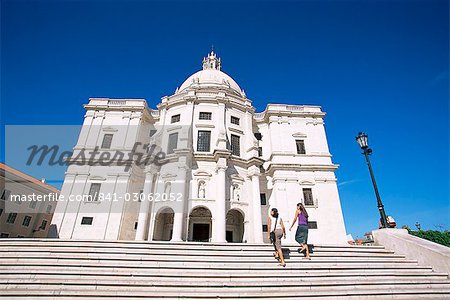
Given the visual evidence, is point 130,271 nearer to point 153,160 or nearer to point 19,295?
point 19,295

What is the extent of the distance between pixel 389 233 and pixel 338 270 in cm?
509

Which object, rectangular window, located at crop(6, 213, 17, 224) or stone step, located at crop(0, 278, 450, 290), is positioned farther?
rectangular window, located at crop(6, 213, 17, 224)

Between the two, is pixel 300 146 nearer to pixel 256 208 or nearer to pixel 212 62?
pixel 256 208

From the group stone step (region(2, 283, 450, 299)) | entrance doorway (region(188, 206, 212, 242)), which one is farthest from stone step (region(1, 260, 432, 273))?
entrance doorway (region(188, 206, 212, 242))

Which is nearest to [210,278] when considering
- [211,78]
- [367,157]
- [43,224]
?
[367,157]

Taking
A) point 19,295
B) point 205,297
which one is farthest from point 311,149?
Result: point 19,295

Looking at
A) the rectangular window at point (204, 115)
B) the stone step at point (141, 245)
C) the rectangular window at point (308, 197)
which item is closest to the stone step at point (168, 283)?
the stone step at point (141, 245)

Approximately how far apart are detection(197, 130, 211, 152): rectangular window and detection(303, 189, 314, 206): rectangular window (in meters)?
11.1

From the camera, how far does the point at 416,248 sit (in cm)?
937

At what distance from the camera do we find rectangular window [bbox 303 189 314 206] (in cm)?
2191

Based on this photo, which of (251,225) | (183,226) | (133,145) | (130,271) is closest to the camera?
(130,271)

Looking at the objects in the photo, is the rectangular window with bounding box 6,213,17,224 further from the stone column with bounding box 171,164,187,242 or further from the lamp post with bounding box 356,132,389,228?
the lamp post with bounding box 356,132,389,228

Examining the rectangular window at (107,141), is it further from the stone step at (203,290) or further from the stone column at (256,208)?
the stone step at (203,290)

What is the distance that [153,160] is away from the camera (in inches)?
839
